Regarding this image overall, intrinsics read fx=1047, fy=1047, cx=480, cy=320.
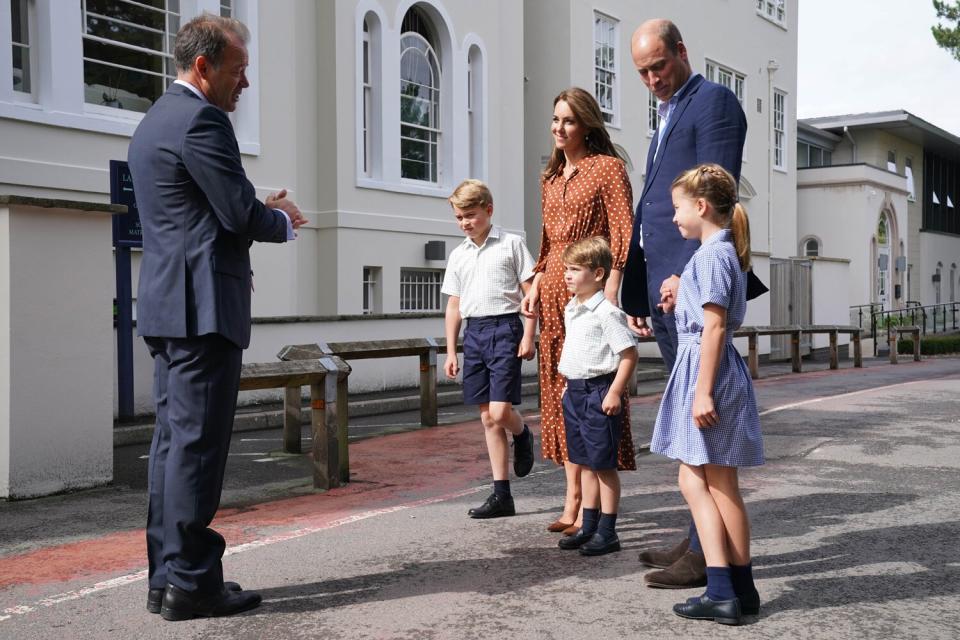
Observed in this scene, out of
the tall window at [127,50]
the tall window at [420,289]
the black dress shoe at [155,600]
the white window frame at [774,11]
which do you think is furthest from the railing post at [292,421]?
the white window frame at [774,11]

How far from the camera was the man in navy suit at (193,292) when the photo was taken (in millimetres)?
3900

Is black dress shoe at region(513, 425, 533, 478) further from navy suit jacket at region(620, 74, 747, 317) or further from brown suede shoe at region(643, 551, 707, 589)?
brown suede shoe at region(643, 551, 707, 589)

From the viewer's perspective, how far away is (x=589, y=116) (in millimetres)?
5156

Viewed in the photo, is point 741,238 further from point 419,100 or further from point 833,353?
point 833,353

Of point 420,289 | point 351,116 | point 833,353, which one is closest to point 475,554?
point 351,116

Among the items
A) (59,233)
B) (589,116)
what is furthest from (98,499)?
(589,116)

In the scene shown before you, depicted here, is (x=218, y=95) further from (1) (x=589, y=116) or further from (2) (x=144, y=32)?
(2) (x=144, y=32)

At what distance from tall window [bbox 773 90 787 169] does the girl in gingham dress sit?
27105 mm

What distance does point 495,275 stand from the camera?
5754mm

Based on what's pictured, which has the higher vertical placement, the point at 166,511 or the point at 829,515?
the point at 166,511

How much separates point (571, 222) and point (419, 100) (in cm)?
1208

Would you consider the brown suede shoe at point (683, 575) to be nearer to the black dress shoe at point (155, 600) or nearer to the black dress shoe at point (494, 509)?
the black dress shoe at point (494, 509)

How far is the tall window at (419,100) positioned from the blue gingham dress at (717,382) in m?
12.7

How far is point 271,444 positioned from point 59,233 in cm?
314
